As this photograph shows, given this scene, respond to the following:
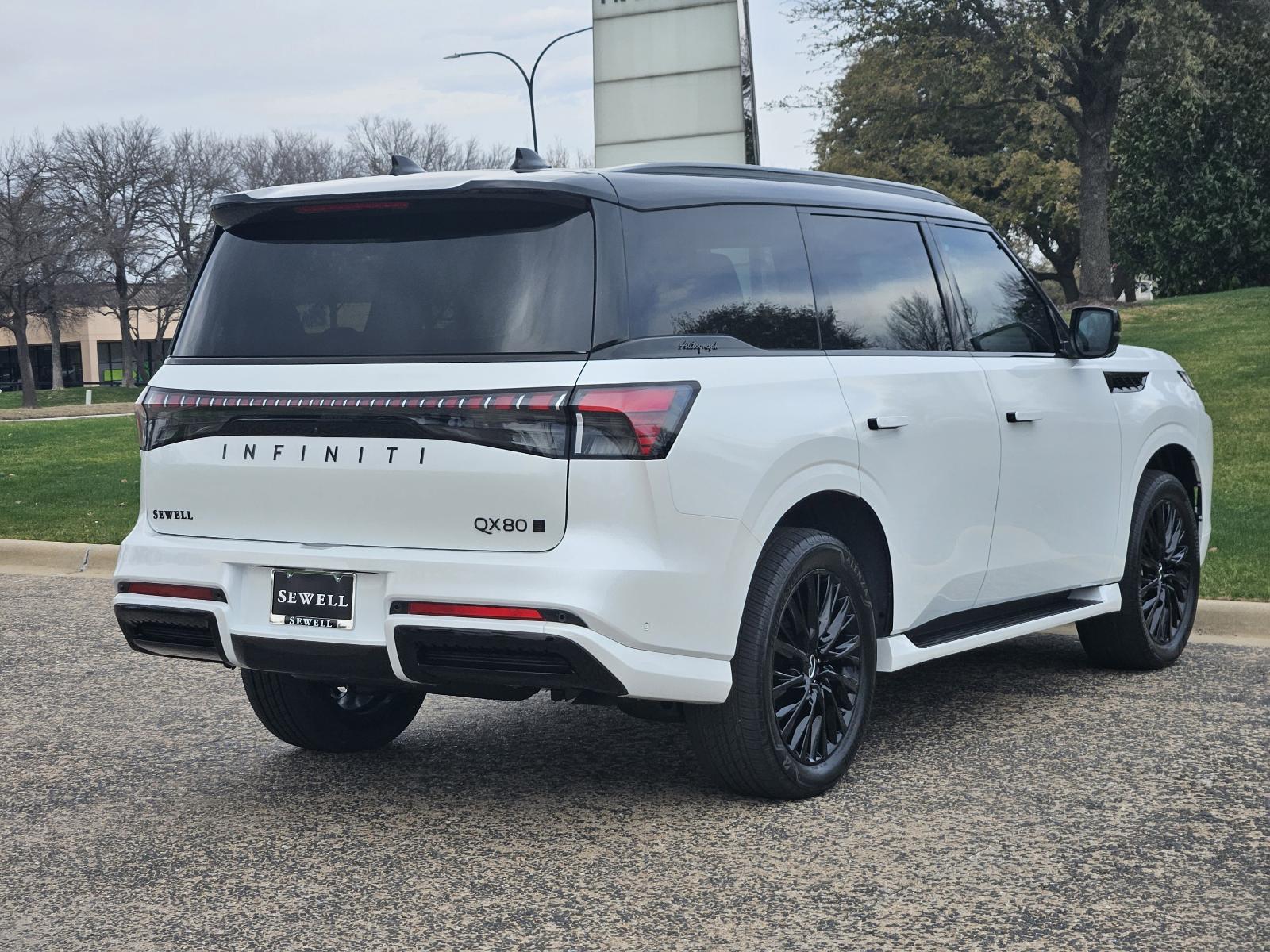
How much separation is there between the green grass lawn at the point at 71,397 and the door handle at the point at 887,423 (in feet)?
174

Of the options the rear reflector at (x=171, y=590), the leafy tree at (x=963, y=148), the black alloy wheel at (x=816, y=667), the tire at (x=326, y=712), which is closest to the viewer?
the rear reflector at (x=171, y=590)

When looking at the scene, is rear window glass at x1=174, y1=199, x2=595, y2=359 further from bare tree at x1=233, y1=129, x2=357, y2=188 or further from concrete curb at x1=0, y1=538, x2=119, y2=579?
bare tree at x1=233, y1=129, x2=357, y2=188

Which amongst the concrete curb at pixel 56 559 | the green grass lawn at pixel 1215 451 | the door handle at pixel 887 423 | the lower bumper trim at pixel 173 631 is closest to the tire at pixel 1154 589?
the green grass lawn at pixel 1215 451

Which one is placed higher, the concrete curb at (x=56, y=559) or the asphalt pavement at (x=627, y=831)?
the asphalt pavement at (x=627, y=831)

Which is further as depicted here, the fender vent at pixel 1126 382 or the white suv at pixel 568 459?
the fender vent at pixel 1126 382

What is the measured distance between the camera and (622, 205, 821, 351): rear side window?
4.61 m

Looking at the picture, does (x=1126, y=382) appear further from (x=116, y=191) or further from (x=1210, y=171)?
(x=116, y=191)

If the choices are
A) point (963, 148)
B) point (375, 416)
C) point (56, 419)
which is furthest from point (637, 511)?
point (963, 148)

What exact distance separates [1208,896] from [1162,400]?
339cm

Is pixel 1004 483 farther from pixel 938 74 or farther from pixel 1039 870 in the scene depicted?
pixel 938 74

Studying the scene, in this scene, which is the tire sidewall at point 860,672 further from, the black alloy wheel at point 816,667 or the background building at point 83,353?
the background building at point 83,353

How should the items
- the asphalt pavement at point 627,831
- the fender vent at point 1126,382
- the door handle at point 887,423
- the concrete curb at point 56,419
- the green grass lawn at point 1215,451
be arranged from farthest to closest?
the concrete curb at point 56,419, the green grass lawn at point 1215,451, the fender vent at point 1126,382, the door handle at point 887,423, the asphalt pavement at point 627,831

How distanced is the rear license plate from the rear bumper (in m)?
0.03

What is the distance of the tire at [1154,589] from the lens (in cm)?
680
